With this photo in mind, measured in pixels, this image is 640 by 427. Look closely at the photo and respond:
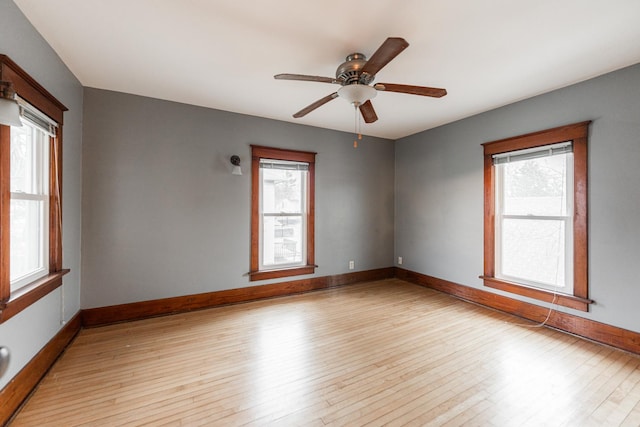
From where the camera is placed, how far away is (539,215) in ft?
10.3

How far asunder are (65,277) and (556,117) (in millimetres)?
5143

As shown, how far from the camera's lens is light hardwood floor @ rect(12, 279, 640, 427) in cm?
171

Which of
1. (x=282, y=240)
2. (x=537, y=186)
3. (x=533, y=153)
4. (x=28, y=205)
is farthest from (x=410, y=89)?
(x=28, y=205)

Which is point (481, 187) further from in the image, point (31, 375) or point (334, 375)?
point (31, 375)

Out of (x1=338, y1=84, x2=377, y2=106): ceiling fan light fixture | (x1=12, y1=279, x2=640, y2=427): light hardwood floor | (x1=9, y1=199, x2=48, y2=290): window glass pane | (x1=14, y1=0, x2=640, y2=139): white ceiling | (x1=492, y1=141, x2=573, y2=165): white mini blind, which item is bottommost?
(x1=12, y1=279, x2=640, y2=427): light hardwood floor

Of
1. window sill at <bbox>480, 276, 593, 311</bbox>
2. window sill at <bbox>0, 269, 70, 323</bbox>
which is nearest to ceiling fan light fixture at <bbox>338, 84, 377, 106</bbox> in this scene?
window sill at <bbox>0, 269, 70, 323</bbox>

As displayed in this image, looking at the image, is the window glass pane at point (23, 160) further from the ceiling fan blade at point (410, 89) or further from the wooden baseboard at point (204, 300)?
the ceiling fan blade at point (410, 89)

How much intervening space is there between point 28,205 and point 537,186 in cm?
485

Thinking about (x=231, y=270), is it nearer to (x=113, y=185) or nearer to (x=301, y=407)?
(x=113, y=185)

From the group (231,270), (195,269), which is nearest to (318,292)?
(231,270)

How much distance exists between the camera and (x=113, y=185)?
3.01 m

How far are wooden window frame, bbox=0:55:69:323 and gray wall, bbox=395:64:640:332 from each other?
14.6 feet

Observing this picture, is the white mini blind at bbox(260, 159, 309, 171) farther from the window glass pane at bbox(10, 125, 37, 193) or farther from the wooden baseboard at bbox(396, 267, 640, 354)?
the wooden baseboard at bbox(396, 267, 640, 354)

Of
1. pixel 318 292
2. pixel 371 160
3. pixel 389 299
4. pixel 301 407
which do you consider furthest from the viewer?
pixel 371 160
